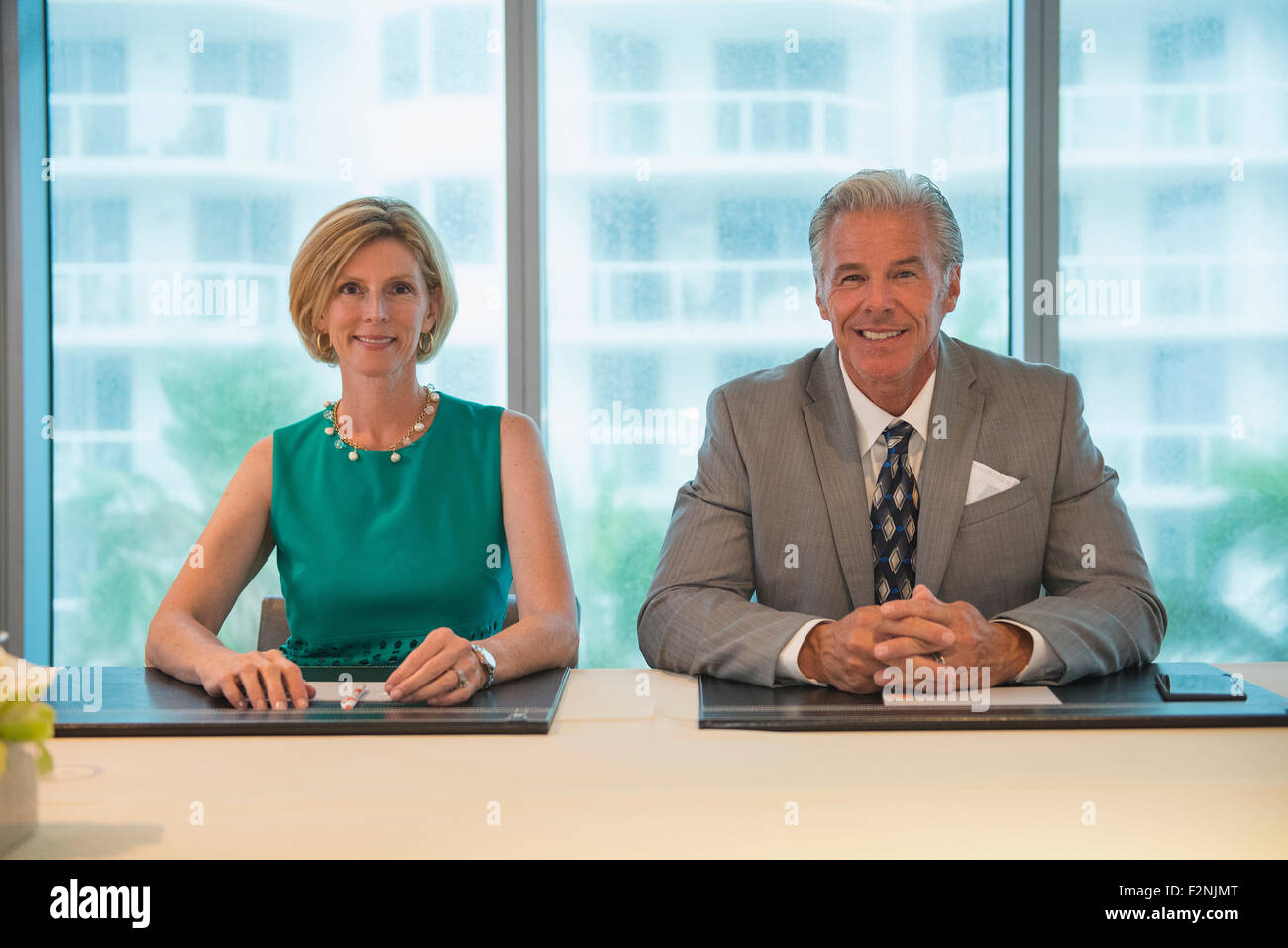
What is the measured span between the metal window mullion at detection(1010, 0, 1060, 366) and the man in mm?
1455

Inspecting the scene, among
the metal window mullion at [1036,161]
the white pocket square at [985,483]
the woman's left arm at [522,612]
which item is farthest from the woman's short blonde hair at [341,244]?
the metal window mullion at [1036,161]

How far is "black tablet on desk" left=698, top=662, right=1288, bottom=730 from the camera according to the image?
4.27 feet

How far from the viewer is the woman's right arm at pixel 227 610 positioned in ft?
4.68

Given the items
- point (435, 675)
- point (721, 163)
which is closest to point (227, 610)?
point (435, 675)

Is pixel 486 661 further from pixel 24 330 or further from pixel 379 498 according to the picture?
pixel 24 330

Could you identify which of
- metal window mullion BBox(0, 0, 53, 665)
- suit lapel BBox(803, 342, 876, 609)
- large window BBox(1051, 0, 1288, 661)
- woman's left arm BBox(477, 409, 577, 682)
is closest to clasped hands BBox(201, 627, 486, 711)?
woman's left arm BBox(477, 409, 577, 682)

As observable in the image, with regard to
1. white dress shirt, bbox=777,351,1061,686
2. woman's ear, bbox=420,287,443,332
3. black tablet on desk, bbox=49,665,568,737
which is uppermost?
woman's ear, bbox=420,287,443,332

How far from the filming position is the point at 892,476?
187cm

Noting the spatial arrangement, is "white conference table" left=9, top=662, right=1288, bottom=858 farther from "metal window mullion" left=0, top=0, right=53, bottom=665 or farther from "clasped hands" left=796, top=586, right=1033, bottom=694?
"metal window mullion" left=0, top=0, right=53, bottom=665

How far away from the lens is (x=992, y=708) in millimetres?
1358

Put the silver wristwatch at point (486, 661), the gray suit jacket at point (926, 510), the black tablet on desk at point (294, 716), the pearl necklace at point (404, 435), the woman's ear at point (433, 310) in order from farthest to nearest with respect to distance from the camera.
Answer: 1. the woman's ear at point (433, 310)
2. the pearl necklace at point (404, 435)
3. the gray suit jacket at point (926, 510)
4. the silver wristwatch at point (486, 661)
5. the black tablet on desk at point (294, 716)

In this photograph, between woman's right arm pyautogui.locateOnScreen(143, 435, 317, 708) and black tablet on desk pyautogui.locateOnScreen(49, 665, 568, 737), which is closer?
black tablet on desk pyautogui.locateOnScreen(49, 665, 568, 737)

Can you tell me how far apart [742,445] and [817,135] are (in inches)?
72.6

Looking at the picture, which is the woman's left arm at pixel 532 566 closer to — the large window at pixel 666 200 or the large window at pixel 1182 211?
the large window at pixel 666 200
